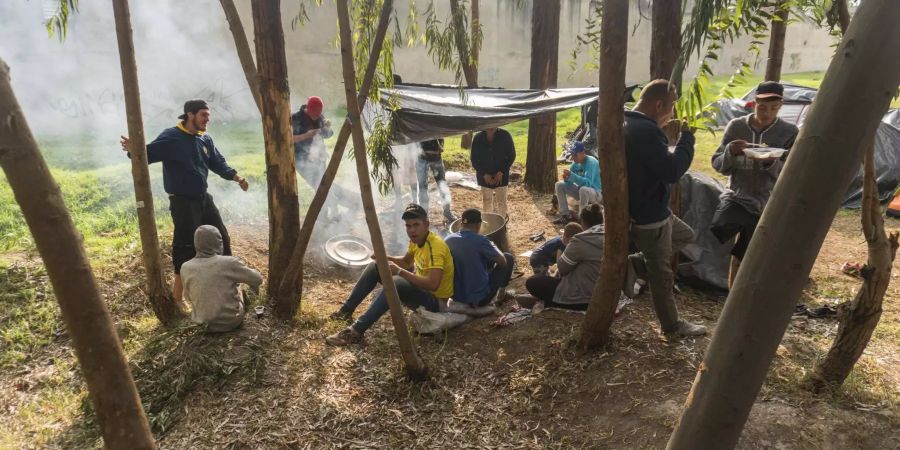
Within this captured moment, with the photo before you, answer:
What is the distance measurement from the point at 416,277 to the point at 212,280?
141 centimetres

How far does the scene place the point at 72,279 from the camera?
4.34 ft

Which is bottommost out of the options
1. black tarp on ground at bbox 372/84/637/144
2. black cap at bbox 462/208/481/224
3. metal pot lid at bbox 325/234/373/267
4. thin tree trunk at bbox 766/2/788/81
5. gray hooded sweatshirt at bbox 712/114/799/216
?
metal pot lid at bbox 325/234/373/267

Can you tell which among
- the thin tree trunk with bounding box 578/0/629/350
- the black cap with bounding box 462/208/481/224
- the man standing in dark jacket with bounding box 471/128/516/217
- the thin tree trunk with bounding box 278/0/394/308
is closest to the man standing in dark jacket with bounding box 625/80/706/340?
the thin tree trunk with bounding box 578/0/629/350

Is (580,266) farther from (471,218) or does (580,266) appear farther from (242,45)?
(242,45)

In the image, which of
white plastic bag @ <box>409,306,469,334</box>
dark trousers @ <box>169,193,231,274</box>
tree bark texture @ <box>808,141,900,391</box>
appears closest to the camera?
tree bark texture @ <box>808,141,900,391</box>

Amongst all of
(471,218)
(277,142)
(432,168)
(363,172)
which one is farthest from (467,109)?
(363,172)

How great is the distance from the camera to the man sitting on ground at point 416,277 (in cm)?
398

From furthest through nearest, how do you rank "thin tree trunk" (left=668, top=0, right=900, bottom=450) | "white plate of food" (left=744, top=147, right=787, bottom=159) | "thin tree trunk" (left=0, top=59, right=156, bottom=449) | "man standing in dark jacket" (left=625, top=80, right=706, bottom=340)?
"white plate of food" (left=744, top=147, right=787, bottom=159)
"man standing in dark jacket" (left=625, top=80, right=706, bottom=340)
"thin tree trunk" (left=0, top=59, right=156, bottom=449)
"thin tree trunk" (left=668, top=0, right=900, bottom=450)

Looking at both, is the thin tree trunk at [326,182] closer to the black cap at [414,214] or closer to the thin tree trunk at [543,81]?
the black cap at [414,214]

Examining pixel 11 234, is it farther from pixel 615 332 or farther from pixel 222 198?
pixel 615 332

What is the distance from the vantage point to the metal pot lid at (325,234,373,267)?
5.70 metres

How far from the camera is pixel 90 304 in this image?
1357 millimetres

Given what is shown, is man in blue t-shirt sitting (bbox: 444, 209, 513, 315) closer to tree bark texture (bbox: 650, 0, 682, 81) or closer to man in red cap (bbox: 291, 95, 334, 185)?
tree bark texture (bbox: 650, 0, 682, 81)

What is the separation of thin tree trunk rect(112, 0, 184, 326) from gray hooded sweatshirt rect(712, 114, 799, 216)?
13.5 ft
